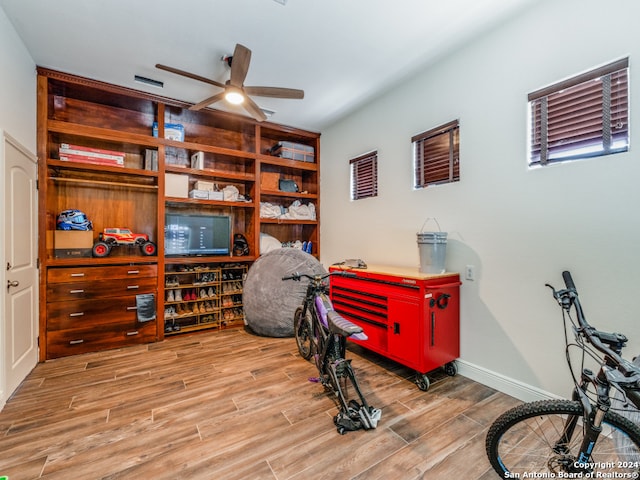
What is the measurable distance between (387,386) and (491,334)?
98 centimetres

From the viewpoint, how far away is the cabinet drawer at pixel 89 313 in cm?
302

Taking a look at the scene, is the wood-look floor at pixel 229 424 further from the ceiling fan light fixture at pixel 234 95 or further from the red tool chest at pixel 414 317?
the ceiling fan light fixture at pixel 234 95

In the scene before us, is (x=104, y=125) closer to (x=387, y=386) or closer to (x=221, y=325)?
(x=221, y=325)

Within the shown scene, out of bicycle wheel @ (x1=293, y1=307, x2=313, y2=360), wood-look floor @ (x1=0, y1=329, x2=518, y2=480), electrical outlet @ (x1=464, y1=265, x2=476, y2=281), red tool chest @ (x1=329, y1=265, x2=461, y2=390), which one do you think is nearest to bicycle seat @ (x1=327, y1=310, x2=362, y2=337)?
wood-look floor @ (x1=0, y1=329, x2=518, y2=480)

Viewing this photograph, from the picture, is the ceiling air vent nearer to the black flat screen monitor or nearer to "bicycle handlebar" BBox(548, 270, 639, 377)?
the black flat screen monitor

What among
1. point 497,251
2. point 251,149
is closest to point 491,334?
point 497,251

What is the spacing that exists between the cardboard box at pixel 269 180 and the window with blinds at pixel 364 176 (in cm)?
119

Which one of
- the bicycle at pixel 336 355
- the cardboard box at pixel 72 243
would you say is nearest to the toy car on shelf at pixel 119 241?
the cardboard box at pixel 72 243

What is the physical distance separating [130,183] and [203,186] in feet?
2.84

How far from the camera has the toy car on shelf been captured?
3293 mm

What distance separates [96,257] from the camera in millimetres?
3268

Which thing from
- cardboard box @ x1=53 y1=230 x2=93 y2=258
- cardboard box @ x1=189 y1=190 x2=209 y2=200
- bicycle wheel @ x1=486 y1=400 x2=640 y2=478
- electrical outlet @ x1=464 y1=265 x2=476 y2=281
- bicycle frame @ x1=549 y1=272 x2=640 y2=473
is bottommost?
bicycle wheel @ x1=486 y1=400 x2=640 y2=478

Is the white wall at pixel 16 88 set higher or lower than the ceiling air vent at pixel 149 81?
lower

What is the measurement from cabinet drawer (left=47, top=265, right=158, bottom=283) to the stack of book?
1.20m
